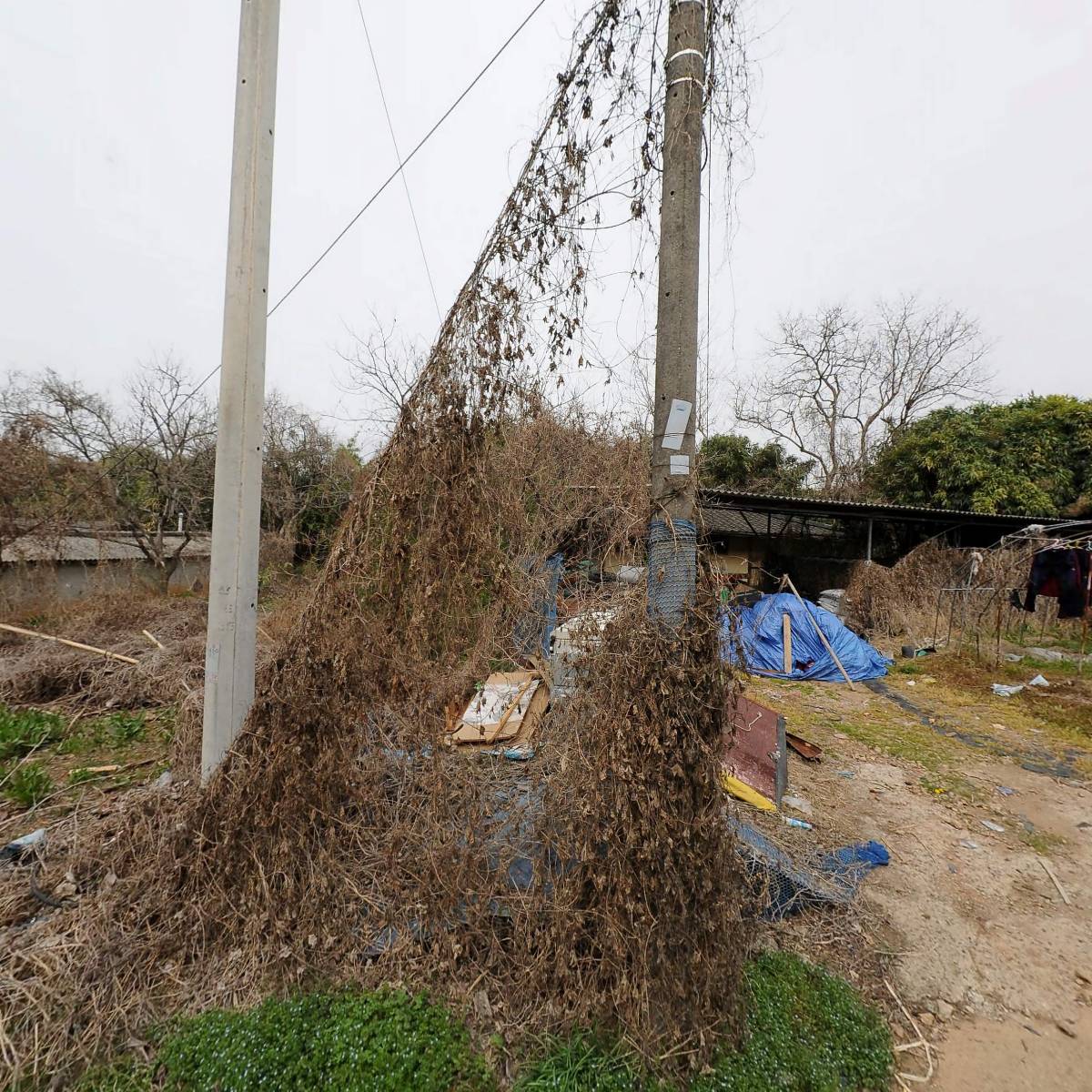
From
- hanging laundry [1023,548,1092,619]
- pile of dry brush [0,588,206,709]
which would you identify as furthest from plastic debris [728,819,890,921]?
hanging laundry [1023,548,1092,619]

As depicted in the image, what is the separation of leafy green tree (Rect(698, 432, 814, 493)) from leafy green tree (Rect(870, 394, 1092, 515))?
421 cm

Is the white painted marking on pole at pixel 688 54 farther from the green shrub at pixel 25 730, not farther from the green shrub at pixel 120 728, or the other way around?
the green shrub at pixel 25 730

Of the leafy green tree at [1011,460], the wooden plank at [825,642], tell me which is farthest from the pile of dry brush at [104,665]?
the leafy green tree at [1011,460]

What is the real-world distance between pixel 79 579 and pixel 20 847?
10477mm

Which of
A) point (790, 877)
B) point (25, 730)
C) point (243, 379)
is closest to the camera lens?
point (243, 379)

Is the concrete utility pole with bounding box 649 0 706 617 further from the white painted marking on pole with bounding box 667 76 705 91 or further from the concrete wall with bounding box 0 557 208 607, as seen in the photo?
the concrete wall with bounding box 0 557 208 607

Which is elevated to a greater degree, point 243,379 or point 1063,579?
point 243,379

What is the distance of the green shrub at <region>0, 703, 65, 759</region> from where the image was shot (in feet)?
13.3

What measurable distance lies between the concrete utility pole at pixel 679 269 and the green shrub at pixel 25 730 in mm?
5437

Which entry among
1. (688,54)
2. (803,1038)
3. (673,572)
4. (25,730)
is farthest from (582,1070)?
(25,730)

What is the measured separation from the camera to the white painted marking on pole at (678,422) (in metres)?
1.89

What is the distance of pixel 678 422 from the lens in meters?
1.89

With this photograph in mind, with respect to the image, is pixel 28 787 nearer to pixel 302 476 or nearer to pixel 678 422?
pixel 678 422

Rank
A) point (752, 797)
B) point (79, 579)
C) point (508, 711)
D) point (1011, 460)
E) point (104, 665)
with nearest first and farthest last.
Result: point (508, 711) → point (752, 797) → point (104, 665) → point (79, 579) → point (1011, 460)
